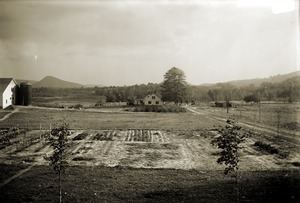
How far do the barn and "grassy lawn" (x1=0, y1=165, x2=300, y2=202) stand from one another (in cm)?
2912

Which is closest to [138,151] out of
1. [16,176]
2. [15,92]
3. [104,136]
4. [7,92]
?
[104,136]

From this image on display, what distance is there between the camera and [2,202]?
11.6 m

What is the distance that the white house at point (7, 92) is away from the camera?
4076cm

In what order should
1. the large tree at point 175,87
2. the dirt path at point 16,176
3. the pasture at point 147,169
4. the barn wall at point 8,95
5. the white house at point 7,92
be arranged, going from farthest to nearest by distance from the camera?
the large tree at point 175,87 → the barn wall at point 8,95 → the white house at point 7,92 → the dirt path at point 16,176 → the pasture at point 147,169

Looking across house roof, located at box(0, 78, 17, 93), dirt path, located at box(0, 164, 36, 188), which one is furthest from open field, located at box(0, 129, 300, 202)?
house roof, located at box(0, 78, 17, 93)

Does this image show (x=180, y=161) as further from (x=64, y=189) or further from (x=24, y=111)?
(x=24, y=111)

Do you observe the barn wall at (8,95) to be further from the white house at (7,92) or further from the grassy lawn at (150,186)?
the grassy lawn at (150,186)

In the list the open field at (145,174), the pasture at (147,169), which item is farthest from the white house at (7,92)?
the open field at (145,174)

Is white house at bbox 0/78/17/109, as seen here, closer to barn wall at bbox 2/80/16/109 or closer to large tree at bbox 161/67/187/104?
barn wall at bbox 2/80/16/109

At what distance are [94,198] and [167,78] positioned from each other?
54746mm

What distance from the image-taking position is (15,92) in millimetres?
46188

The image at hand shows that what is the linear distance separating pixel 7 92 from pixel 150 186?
3566 cm

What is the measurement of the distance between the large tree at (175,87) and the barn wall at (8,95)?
3091 cm

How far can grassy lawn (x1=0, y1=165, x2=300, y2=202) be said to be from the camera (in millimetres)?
12117
